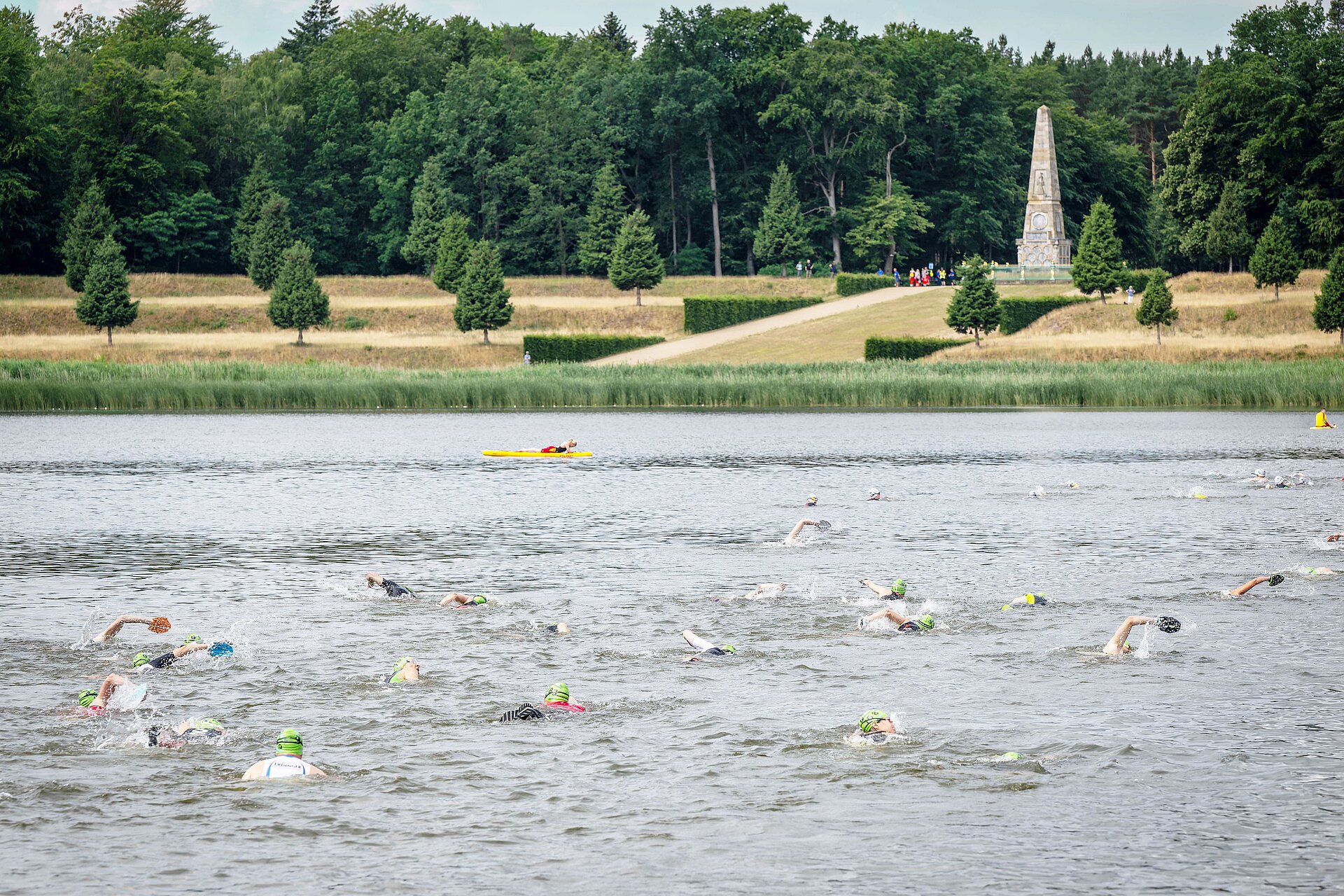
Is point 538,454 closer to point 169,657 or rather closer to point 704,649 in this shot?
point 704,649

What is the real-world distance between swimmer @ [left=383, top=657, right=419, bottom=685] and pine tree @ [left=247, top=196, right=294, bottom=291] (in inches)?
3430

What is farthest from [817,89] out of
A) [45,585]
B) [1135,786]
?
[1135,786]

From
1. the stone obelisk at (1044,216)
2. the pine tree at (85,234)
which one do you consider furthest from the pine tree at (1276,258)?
the pine tree at (85,234)

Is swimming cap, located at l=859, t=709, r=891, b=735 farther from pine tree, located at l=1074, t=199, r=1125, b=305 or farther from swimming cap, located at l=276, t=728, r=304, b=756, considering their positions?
pine tree, located at l=1074, t=199, r=1125, b=305

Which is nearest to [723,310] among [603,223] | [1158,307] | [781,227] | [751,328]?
[751,328]

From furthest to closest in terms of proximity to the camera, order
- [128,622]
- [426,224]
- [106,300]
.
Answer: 1. [426,224]
2. [106,300]
3. [128,622]

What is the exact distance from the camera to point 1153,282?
7350cm

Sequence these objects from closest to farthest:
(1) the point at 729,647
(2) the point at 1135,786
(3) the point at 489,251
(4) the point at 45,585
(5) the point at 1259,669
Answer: (2) the point at 1135,786 < (5) the point at 1259,669 < (1) the point at 729,647 < (4) the point at 45,585 < (3) the point at 489,251

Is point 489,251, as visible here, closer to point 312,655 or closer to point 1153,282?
point 1153,282

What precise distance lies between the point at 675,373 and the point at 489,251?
2875 centimetres

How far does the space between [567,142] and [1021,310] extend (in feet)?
161

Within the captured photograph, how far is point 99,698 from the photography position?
13.7 meters

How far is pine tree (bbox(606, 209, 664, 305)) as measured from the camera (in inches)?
3777

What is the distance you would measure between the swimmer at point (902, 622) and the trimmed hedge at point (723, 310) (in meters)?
71.9
